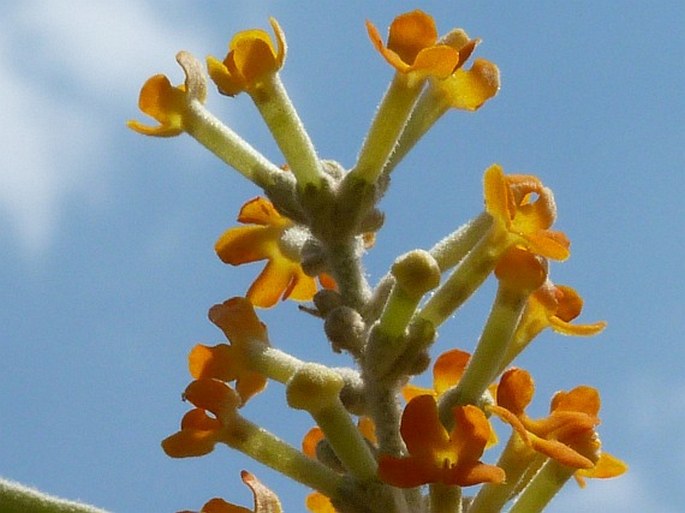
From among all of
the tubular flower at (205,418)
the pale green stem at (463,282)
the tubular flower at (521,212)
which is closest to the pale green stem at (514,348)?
the pale green stem at (463,282)

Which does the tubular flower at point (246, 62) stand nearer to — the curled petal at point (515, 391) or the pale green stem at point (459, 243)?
the pale green stem at point (459, 243)

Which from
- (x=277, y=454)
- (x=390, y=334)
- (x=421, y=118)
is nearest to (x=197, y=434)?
(x=277, y=454)

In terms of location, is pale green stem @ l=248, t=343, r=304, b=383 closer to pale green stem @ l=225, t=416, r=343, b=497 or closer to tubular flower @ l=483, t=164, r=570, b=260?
pale green stem @ l=225, t=416, r=343, b=497

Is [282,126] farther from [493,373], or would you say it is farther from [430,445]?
[430,445]

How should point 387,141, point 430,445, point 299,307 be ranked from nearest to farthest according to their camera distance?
1. point 430,445
2. point 299,307
3. point 387,141

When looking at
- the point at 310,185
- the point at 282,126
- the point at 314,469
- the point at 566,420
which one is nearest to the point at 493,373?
the point at 566,420

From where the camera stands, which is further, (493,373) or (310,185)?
(310,185)

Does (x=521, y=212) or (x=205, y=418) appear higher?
(x=521, y=212)

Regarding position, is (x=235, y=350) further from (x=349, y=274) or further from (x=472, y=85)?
(x=472, y=85)
